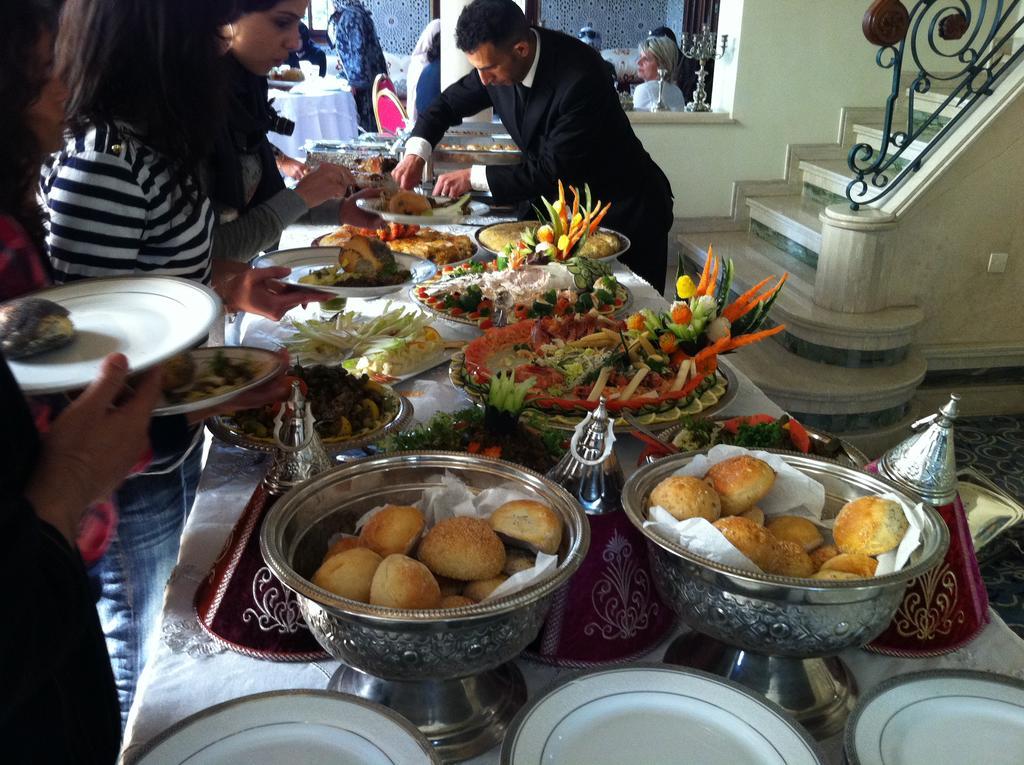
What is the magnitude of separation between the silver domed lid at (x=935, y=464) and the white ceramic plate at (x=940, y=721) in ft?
0.65

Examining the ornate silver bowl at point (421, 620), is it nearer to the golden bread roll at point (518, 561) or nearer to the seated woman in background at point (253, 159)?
the golden bread roll at point (518, 561)

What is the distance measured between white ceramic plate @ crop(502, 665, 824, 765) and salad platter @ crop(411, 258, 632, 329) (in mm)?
1220

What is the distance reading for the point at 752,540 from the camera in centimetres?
78

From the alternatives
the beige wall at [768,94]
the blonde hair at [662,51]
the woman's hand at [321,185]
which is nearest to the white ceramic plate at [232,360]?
the woman's hand at [321,185]

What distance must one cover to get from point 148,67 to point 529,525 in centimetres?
105

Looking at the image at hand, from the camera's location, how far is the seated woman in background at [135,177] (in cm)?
130

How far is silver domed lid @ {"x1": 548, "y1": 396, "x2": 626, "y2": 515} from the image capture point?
33.7 inches

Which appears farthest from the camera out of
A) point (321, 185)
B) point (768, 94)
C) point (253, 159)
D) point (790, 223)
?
point (768, 94)

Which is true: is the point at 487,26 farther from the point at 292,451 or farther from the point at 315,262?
the point at 292,451

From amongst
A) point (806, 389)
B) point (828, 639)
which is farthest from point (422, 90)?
point (828, 639)

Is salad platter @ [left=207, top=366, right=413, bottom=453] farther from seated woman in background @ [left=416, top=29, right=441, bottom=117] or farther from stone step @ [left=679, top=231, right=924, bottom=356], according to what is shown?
seated woman in background @ [left=416, top=29, right=441, bottom=117]

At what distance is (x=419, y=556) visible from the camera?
81 centimetres

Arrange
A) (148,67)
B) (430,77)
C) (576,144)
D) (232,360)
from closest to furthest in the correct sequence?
(232,360) < (148,67) < (576,144) < (430,77)

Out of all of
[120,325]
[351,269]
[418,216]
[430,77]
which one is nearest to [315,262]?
[351,269]
